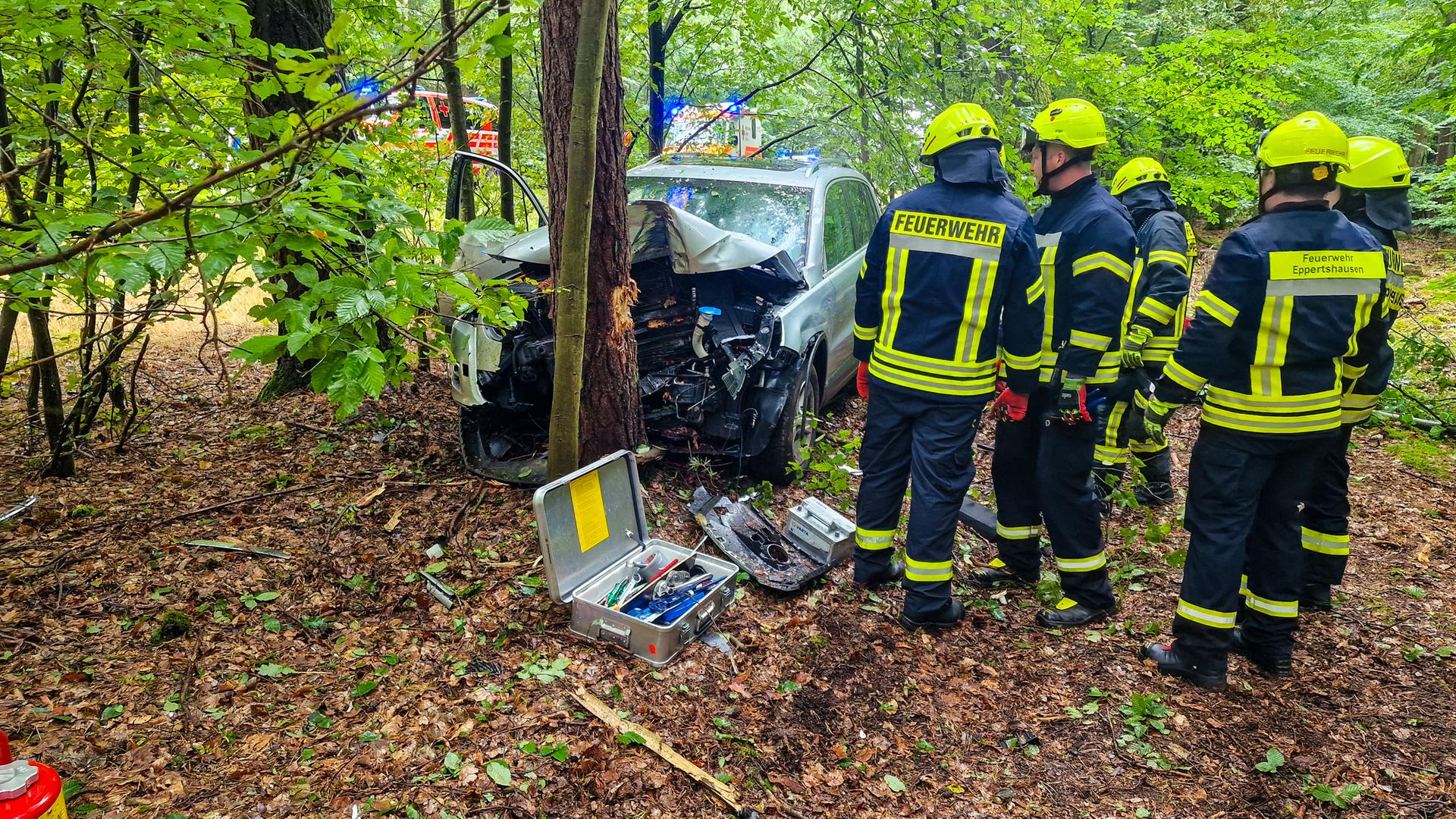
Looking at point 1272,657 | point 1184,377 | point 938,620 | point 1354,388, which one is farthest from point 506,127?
point 1272,657

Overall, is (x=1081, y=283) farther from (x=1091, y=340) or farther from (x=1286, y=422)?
(x=1286, y=422)

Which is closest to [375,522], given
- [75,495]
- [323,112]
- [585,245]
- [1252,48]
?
[75,495]

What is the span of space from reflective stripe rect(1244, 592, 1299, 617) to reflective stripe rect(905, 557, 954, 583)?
1238 mm

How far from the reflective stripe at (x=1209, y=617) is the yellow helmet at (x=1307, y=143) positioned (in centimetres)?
172

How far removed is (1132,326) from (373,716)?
13.7 feet

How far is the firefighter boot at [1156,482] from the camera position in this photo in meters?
5.02

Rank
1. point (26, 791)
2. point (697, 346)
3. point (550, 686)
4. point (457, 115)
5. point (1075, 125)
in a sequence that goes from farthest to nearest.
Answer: point (457, 115) → point (697, 346) → point (1075, 125) → point (550, 686) → point (26, 791)

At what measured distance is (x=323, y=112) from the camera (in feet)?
6.95

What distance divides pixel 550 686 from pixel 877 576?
1.66 meters

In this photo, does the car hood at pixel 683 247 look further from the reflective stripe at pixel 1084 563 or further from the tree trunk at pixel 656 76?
the tree trunk at pixel 656 76

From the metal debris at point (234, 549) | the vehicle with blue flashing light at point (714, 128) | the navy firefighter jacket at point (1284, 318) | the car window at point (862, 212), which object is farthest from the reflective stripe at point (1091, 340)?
the vehicle with blue flashing light at point (714, 128)

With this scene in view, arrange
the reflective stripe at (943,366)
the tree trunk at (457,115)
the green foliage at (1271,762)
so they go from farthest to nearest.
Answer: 1. the tree trunk at (457,115)
2. the reflective stripe at (943,366)
3. the green foliage at (1271,762)

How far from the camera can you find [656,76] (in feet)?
24.3

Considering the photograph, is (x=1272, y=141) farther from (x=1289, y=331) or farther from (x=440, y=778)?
(x=440, y=778)
